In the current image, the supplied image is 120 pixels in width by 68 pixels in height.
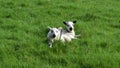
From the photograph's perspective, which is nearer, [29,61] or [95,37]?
[29,61]

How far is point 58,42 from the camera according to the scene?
35.5 feet

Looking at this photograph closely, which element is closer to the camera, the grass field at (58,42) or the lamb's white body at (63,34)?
Result: the grass field at (58,42)

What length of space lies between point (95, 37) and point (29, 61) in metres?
3.27

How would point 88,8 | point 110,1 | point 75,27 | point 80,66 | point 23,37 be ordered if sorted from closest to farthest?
point 80,66 < point 23,37 < point 75,27 < point 88,8 < point 110,1

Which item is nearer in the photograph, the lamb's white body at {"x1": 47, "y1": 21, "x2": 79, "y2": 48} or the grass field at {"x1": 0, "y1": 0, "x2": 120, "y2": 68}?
the grass field at {"x1": 0, "y1": 0, "x2": 120, "y2": 68}

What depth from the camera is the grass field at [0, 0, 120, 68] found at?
9445mm

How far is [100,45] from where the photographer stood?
10922 millimetres

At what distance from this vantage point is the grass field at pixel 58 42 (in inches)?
372

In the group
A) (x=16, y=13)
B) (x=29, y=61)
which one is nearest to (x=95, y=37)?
(x=29, y=61)

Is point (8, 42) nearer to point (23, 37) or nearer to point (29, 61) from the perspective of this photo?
point (23, 37)

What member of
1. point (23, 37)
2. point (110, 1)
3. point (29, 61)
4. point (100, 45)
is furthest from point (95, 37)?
point (110, 1)

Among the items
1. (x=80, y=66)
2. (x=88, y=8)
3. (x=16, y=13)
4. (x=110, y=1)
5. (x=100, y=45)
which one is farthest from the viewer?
(x=110, y=1)

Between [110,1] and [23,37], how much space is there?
850 centimetres

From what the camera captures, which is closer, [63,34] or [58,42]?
[58,42]
